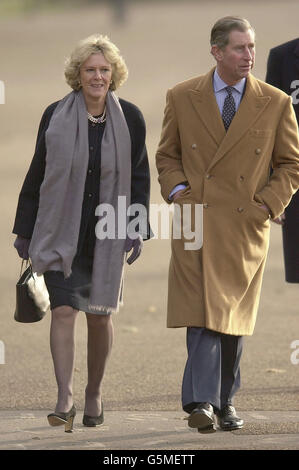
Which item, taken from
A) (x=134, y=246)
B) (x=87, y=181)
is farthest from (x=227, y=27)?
(x=134, y=246)

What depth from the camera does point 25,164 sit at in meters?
23.8

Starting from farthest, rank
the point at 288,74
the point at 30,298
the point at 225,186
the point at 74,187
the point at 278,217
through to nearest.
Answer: the point at 288,74, the point at 278,217, the point at 30,298, the point at 74,187, the point at 225,186

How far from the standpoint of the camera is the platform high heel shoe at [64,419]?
6.94 meters

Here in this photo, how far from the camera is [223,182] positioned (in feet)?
23.2

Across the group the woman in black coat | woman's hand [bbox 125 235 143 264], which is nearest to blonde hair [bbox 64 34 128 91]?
the woman in black coat

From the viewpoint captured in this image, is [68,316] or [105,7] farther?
[105,7]

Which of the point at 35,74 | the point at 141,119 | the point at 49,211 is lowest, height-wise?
the point at 49,211

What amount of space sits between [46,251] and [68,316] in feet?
1.03

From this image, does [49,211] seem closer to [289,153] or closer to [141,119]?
[141,119]

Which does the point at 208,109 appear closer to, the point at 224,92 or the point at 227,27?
the point at 224,92

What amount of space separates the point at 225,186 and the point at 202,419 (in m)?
1.07

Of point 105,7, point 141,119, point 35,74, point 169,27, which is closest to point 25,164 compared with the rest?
point 35,74

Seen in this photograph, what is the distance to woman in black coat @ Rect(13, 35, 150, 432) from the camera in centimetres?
Result: 714

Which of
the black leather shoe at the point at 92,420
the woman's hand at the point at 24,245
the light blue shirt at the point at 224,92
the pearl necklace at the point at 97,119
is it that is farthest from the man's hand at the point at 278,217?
the black leather shoe at the point at 92,420
